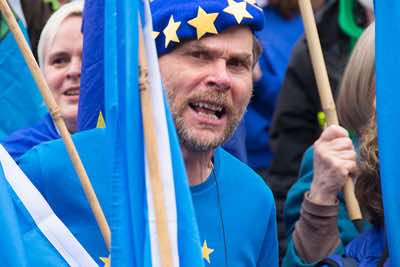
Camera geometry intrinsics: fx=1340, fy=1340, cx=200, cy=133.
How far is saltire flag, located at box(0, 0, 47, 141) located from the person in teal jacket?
4.00 feet

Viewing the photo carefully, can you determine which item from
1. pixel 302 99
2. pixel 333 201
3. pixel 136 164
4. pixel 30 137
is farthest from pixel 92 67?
pixel 302 99

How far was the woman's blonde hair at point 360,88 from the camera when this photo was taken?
4730 millimetres

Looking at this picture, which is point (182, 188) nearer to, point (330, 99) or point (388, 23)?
point (388, 23)

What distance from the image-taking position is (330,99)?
182 inches

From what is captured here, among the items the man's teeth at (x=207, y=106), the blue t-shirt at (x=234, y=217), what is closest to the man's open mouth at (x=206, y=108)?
the man's teeth at (x=207, y=106)

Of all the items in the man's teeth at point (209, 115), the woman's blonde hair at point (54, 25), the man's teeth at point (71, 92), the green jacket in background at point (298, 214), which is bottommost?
the green jacket in background at point (298, 214)

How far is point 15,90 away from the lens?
540 cm

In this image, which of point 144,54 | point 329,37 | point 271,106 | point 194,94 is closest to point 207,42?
point 194,94

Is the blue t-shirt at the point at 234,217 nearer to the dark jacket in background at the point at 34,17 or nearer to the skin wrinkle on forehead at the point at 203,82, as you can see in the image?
the skin wrinkle on forehead at the point at 203,82

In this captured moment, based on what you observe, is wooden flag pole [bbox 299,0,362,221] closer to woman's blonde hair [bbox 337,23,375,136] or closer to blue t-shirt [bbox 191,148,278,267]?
woman's blonde hair [bbox 337,23,375,136]

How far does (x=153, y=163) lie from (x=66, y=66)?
178 cm

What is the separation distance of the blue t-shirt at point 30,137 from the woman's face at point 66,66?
0.16 metres

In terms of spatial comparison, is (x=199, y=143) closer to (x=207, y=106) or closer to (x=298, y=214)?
(x=207, y=106)

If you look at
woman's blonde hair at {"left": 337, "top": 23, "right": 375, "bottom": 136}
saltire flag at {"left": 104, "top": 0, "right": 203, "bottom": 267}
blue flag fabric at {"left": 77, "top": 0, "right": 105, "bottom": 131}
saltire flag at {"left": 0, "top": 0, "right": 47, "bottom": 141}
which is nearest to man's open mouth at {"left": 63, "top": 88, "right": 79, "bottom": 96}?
saltire flag at {"left": 0, "top": 0, "right": 47, "bottom": 141}
